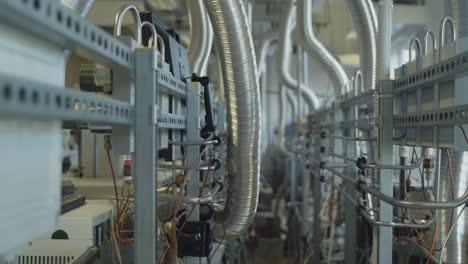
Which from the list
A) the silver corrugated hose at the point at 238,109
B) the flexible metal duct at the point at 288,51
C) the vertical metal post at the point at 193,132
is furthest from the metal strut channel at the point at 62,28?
the flexible metal duct at the point at 288,51

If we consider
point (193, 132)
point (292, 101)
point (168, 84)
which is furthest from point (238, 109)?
point (292, 101)

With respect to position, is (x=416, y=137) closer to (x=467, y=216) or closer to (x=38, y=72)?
(x=467, y=216)

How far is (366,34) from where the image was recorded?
78.9 inches

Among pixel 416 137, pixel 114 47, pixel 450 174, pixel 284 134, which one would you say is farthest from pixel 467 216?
pixel 284 134

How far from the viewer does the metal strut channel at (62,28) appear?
1.61ft

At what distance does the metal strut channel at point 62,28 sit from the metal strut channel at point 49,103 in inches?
3.4

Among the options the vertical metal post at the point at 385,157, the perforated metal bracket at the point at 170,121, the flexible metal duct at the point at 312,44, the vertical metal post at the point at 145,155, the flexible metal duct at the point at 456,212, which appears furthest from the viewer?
the flexible metal duct at the point at 312,44

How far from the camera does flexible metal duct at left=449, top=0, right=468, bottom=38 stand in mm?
1277

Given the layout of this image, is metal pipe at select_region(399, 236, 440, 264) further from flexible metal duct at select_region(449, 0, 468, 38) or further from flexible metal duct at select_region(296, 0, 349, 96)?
flexible metal duct at select_region(296, 0, 349, 96)

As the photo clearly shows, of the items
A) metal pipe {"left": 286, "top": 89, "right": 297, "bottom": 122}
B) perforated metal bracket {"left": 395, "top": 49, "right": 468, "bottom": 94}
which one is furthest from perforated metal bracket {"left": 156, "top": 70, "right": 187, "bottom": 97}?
metal pipe {"left": 286, "top": 89, "right": 297, "bottom": 122}

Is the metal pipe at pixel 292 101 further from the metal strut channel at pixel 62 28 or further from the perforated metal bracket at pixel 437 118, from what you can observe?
the metal strut channel at pixel 62 28

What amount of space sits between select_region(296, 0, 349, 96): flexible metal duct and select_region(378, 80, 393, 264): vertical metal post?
1.44 meters

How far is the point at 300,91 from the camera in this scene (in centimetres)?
425

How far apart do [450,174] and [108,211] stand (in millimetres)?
1250
